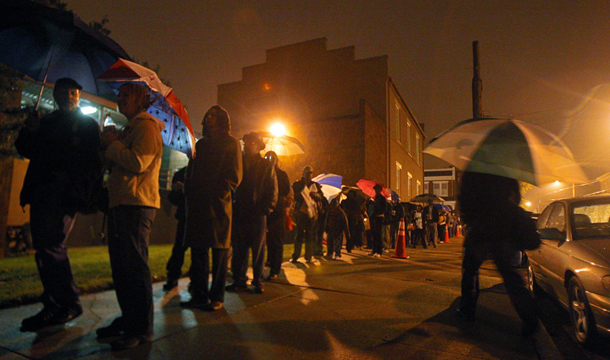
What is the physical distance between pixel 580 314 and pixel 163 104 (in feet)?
15.4

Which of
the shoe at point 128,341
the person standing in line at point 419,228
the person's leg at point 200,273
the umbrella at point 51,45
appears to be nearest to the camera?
the shoe at point 128,341

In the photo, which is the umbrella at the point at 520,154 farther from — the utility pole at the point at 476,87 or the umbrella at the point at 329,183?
the utility pole at the point at 476,87

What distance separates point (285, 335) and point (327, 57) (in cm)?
2300

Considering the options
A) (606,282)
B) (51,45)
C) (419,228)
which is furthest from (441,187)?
(51,45)

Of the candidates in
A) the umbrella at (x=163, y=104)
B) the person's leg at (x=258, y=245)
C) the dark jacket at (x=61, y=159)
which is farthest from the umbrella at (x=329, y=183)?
the dark jacket at (x=61, y=159)

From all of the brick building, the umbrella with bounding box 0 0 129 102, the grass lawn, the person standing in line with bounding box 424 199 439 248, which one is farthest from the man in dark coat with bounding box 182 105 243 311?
the brick building

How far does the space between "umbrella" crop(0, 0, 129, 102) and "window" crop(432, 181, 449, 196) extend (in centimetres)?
6330

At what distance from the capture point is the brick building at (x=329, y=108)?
64.8 feet

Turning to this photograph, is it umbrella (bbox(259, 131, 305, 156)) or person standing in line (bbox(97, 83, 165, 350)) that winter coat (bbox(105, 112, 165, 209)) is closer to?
person standing in line (bbox(97, 83, 165, 350))

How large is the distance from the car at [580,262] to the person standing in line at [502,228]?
469 millimetres

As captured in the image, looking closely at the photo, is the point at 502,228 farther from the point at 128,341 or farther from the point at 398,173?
the point at 398,173

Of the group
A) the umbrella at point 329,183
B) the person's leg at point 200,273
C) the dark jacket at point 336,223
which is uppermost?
the umbrella at point 329,183

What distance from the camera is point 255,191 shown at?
4.77 meters

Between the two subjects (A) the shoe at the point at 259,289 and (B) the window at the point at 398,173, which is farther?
(B) the window at the point at 398,173
